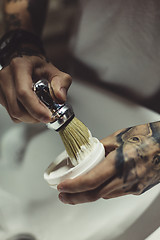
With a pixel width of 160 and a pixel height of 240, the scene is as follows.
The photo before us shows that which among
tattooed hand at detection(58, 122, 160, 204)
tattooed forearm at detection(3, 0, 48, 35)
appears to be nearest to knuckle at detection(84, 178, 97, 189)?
tattooed hand at detection(58, 122, 160, 204)

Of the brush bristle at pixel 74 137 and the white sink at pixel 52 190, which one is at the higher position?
the brush bristle at pixel 74 137

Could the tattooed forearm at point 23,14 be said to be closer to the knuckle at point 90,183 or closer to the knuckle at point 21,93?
the knuckle at point 21,93

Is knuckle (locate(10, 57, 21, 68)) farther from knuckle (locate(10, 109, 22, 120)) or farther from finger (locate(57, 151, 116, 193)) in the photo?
finger (locate(57, 151, 116, 193))

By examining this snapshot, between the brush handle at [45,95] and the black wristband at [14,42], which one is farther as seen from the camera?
the black wristband at [14,42]

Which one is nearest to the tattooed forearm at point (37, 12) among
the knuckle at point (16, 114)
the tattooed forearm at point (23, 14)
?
the tattooed forearm at point (23, 14)

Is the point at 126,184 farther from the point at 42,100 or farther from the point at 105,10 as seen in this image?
the point at 105,10

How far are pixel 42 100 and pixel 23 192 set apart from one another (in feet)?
0.72

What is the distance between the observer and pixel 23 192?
2.04 feet

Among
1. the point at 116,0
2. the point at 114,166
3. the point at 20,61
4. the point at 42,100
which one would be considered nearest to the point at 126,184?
the point at 114,166

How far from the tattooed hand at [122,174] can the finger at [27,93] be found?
0.10 meters

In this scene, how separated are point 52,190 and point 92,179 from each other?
24 centimetres

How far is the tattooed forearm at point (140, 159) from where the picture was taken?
1.37 feet

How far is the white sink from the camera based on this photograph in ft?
1.81

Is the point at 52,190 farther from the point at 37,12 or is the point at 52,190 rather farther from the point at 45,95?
the point at 37,12
